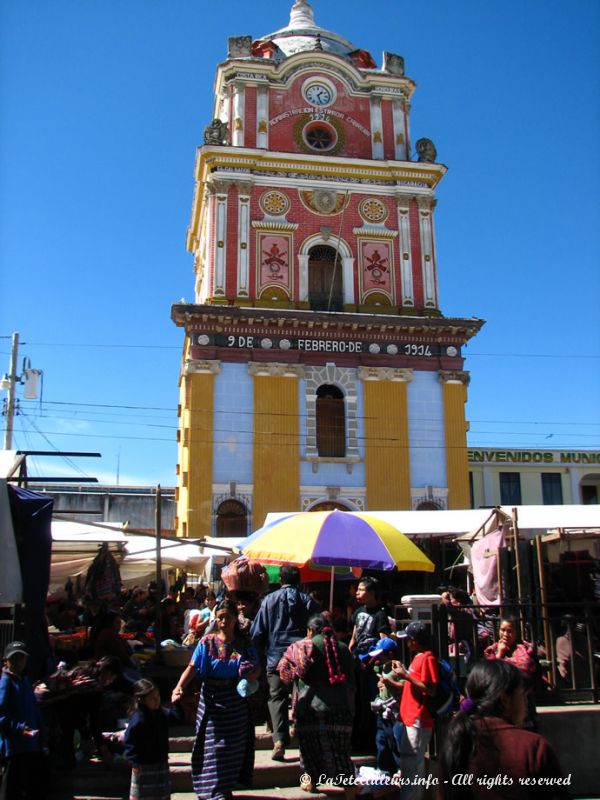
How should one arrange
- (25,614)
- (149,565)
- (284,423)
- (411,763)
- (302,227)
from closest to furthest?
1. (411,763)
2. (25,614)
3. (149,565)
4. (284,423)
5. (302,227)

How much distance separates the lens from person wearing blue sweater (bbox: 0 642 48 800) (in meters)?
5.83

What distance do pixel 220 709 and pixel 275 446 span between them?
17646mm

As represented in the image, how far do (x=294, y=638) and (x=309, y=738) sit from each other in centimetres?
119

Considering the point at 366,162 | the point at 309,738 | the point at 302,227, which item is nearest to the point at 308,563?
the point at 309,738

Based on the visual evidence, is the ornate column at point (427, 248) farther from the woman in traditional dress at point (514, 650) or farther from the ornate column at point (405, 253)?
the woman in traditional dress at point (514, 650)

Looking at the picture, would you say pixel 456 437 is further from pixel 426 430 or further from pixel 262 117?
pixel 262 117

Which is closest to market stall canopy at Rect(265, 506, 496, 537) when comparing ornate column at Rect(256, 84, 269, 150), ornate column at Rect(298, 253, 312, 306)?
ornate column at Rect(298, 253, 312, 306)

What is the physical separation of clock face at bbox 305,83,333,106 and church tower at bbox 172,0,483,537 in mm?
58

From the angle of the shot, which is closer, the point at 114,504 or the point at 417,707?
the point at 417,707

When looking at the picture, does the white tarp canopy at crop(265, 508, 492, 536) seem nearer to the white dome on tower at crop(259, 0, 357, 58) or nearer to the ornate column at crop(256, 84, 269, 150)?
the ornate column at crop(256, 84, 269, 150)

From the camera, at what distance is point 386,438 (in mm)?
24234

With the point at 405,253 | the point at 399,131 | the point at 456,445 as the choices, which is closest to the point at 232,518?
the point at 456,445

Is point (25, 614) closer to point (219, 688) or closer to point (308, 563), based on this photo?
point (219, 688)

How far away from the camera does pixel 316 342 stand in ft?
80.5
